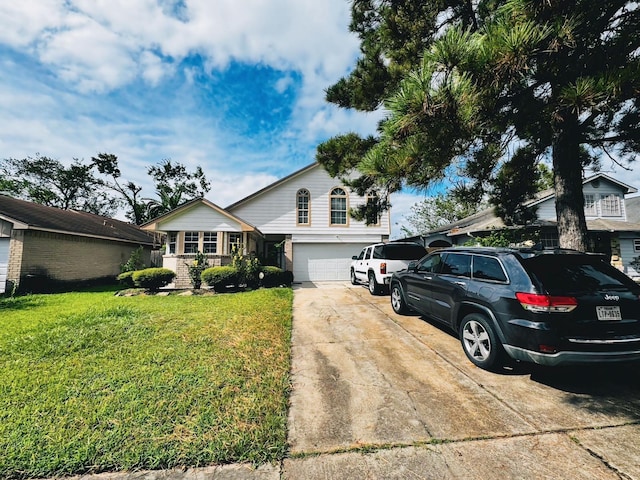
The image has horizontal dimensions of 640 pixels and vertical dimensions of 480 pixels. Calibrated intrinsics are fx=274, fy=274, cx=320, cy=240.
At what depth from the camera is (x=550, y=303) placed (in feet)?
10.4

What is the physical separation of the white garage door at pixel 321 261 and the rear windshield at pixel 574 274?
12.8m

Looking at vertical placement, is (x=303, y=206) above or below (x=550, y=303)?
above

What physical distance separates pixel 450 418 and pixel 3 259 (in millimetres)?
16363

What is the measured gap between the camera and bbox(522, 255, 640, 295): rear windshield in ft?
10.8

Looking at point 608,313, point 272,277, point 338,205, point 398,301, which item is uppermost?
point 338,205

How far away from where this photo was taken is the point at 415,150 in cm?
347

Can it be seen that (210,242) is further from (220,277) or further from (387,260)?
(387,260)

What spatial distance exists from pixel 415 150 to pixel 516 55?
1.35 metres

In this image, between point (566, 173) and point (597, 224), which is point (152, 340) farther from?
point (597, 224)

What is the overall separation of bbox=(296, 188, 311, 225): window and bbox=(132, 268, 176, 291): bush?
760 centimetres

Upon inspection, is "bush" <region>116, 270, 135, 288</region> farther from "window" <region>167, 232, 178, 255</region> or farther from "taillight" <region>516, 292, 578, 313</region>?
"taillight" <region>516, 292, 578, 313</region>

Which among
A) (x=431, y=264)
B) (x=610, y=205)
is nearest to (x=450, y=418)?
(x=431, y=264)

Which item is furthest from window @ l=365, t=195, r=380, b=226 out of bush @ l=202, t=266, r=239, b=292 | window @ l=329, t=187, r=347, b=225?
window @ l=329, t=187, r=347, b=225

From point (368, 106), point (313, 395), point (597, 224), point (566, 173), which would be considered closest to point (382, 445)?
point (313, 395)
